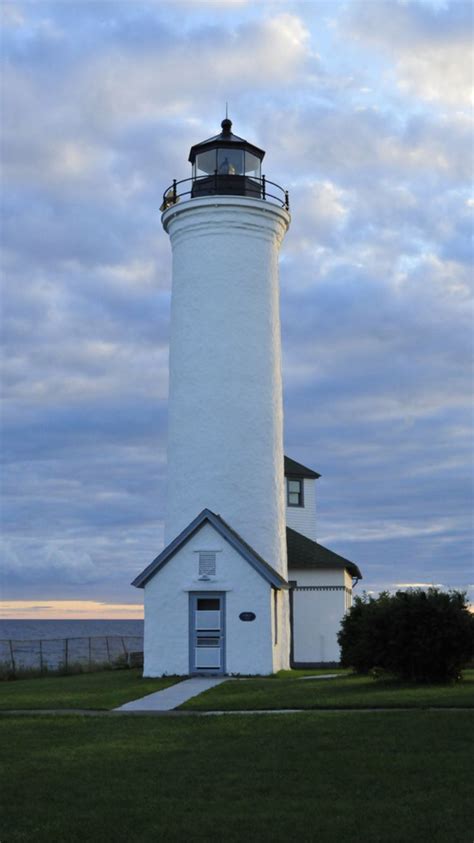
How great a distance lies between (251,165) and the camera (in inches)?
1227

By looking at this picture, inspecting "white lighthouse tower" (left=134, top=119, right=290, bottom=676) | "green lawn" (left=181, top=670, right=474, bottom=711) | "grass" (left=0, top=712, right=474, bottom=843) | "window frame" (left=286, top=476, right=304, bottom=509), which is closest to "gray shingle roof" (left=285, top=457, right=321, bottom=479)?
"window frame" (left=286, top=476, right=304, bottom=509)

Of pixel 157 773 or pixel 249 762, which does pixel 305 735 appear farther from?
pixel 157 773

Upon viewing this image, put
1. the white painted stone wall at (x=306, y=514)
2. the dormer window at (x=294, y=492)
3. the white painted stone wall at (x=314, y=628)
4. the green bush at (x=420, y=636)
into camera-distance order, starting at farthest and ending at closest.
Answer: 1. the dormer window at (x=294, y=492)
2. the white painted stone wall at (x=306, y=514)
3. the white painted stone wall at (x=314, y=628)
4. the green bush at (x=420, y=636)

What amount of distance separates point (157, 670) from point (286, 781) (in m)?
17.1

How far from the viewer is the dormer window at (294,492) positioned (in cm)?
3972

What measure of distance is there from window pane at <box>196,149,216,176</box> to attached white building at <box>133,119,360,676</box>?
0.03 metres

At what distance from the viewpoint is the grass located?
9.12m

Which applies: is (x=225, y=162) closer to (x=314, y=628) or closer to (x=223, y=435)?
(x=223, y=435)

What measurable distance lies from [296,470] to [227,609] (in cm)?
1308

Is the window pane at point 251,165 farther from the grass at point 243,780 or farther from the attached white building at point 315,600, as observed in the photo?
the grass at point 243,780

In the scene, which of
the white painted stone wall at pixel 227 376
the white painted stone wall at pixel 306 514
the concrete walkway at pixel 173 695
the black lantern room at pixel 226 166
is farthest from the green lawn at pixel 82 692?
the black lantern room at pixel 226 166

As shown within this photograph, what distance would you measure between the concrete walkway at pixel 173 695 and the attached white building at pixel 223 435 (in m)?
1.53

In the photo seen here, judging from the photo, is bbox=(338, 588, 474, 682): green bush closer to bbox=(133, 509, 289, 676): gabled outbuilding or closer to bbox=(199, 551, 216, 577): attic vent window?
bbox=(133, 509, 289, 676): gabled outbuilding

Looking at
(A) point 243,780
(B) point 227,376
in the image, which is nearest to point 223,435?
(B) point 227,376
